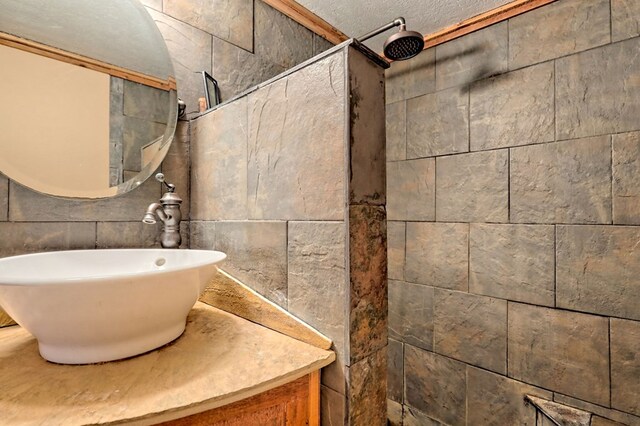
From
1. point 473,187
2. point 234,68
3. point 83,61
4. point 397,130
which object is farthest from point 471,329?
point 83,61

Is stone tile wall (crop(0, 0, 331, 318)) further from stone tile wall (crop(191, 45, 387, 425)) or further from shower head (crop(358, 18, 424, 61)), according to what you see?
shower head (crop(358, 18, 424, 61))

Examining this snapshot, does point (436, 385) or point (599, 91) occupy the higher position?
point (599, 91)

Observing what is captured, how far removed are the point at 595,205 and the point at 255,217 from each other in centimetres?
130

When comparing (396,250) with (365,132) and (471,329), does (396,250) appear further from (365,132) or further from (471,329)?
(365,132)

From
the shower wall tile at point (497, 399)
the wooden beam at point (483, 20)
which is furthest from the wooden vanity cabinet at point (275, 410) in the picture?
the wooden beam at point (483, 20)

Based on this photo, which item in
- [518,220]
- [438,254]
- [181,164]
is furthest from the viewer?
[438,254]

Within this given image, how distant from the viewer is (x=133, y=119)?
1021 millimetres

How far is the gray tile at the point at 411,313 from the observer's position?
164 cm

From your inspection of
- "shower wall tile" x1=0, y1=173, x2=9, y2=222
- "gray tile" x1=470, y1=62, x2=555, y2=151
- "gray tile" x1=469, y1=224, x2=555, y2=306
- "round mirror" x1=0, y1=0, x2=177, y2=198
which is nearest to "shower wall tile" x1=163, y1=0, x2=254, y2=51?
"round mirror" x1=0, y1=0, x2=177, y2=198

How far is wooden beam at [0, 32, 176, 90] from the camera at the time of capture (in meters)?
0.83

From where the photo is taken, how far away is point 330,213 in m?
0.70

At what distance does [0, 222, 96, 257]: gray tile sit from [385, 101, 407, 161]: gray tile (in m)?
1.48

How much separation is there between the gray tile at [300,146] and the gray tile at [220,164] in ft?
0.17

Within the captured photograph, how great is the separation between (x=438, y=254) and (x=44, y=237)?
160 cm
